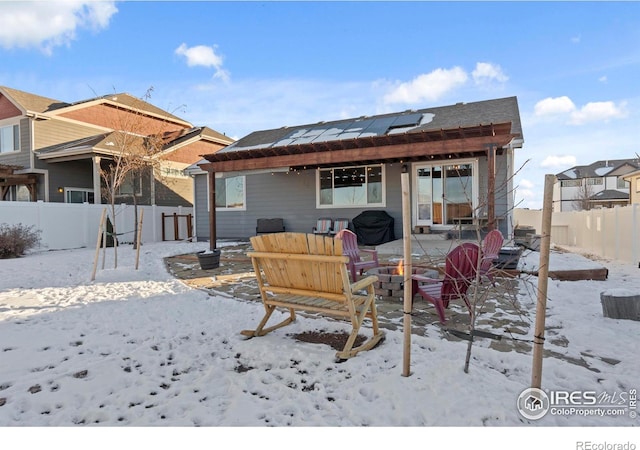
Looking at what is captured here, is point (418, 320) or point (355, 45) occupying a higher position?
point (355, 45)

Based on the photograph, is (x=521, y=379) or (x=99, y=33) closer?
(x=521, y=379)

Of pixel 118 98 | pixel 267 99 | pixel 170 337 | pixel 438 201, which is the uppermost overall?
pixel 118 98

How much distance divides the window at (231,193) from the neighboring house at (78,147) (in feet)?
13.7

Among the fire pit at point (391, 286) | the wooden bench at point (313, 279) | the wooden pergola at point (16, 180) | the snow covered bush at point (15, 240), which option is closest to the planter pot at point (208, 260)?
the fire pit at point (391, 286)

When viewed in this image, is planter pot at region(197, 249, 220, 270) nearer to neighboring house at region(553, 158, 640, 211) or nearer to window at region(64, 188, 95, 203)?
window at region(64, 188, 95, 203)

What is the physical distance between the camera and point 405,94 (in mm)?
14422

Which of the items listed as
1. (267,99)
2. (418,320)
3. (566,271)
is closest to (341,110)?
(267,99)

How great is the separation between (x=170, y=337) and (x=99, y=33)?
9.09 meters

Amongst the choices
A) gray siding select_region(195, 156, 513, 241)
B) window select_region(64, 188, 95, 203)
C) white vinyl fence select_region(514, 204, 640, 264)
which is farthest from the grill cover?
window select_region(64, 188, 95, 203)

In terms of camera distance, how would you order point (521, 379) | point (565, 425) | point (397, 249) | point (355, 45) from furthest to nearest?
point (397, 249) < point (355, 45) < point (521, 379) < point (565, 425)

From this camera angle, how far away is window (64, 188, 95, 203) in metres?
17.8

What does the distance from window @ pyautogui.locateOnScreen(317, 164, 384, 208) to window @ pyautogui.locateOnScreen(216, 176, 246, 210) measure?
3241 millimetres

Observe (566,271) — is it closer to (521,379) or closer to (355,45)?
(521,379)

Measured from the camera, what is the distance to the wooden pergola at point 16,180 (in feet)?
53.0
